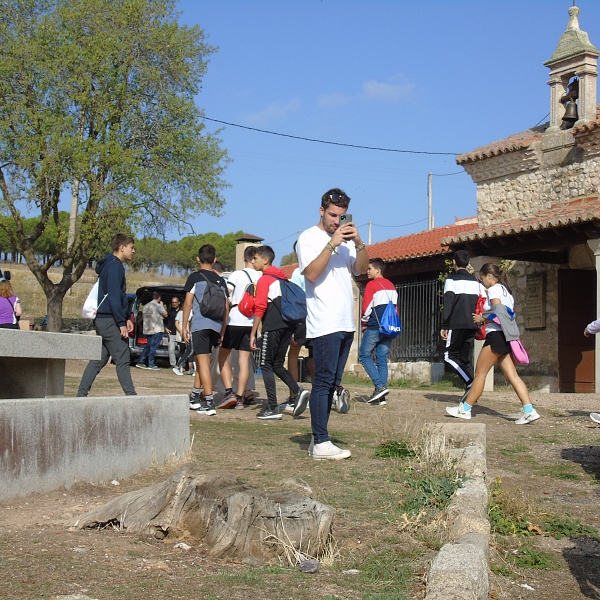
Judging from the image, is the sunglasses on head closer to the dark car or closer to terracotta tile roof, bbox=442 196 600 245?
terracotta tile roof, bbox=442 196 600 245

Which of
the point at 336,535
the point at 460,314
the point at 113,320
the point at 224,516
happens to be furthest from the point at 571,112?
the point at 224,516

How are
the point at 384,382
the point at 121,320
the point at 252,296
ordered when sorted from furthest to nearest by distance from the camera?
the point at 384,382
the point at 252,296
the point at 121,320

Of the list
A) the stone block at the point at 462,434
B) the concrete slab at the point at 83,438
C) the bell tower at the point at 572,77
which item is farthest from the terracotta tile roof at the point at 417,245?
the concrete slab at the point at 83,438

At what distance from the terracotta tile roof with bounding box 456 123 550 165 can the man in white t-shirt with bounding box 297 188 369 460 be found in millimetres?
13484

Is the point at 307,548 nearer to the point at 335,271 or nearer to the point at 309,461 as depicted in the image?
the point at 309,461

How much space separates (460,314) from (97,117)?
16.8 metres

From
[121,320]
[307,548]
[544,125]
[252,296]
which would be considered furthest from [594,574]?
[544,125]

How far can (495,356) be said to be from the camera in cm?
903

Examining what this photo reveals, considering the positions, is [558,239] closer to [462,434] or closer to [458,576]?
[462,434]

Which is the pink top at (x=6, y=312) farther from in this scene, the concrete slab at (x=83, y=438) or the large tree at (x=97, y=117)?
the large tree at (x=97, y=117)

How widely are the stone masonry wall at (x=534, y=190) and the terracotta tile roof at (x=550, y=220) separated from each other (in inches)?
18.9

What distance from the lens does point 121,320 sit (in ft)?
25.4

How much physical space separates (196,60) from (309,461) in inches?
849

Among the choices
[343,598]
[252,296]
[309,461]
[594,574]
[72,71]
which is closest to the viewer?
[343,598]
